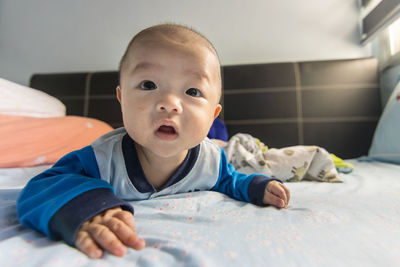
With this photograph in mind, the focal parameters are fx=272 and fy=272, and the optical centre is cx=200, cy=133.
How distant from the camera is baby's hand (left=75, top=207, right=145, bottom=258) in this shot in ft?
1.26

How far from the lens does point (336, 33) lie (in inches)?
83.0

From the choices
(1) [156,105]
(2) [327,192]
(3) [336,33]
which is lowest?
(2) [327,192]

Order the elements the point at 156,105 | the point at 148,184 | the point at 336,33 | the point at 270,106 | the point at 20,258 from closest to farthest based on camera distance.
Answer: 1. the point at 20,258
2. the point at 156,105
3. the point at 148,184
4. the point at 270,106
5. the point at 336,33

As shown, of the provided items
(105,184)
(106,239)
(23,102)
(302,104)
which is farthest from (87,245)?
(302,104)

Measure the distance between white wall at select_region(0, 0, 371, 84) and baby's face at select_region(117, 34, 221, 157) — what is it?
5.39 ft

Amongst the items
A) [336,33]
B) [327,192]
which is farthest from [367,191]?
[336,33]

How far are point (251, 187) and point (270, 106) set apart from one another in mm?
1233

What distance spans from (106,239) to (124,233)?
1.1 inches

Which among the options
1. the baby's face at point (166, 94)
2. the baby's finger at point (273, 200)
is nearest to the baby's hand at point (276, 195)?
the baby's finger at point (273, 200)

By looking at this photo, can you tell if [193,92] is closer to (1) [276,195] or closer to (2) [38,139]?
(1) [276,195]

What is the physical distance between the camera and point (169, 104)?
560mm

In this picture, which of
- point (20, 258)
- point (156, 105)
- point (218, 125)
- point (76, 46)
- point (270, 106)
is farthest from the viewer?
point (76, 46)

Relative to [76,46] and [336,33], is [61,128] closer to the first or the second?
[76,46]

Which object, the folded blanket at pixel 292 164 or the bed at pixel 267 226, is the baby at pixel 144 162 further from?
the folded blanket at pixel 292 164
